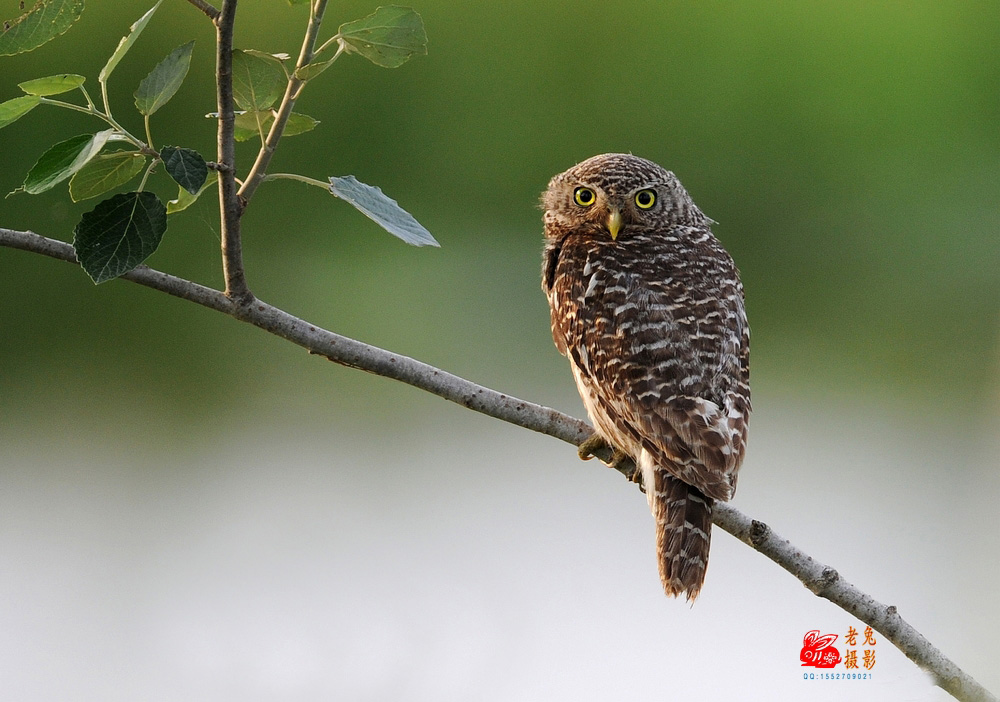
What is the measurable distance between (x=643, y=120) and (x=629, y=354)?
1571mm

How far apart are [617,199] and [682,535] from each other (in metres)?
0.46

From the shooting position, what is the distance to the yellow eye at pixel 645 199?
44.0 inches

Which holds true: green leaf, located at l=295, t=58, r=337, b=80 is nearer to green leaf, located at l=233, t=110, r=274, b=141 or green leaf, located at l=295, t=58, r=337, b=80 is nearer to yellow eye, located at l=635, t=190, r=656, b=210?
green leaf, located at l=233, t=110, r=274, b=141

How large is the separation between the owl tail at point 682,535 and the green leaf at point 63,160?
56 cm

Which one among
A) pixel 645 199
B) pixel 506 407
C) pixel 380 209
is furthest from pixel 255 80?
pixel 645 199

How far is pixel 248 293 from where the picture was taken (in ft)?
2.24

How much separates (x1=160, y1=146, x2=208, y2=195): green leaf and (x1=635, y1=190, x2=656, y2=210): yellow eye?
2.18 ft

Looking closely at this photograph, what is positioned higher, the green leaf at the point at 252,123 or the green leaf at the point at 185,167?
the green leaf at the point at 252,123

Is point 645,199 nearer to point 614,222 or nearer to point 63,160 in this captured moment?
point 614,222

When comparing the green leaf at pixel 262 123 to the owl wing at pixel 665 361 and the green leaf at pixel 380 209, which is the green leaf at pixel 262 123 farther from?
the owl wing at pixel 665 361

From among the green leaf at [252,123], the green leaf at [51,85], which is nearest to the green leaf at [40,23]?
the green leaf at [51,85]

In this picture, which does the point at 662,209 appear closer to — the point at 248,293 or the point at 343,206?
the point at 248,293

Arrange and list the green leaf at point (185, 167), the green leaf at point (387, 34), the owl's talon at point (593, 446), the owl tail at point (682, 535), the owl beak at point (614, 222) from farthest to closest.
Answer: the owl beak at point (614, 222) < the owl's talon at point (593, 446) < the owl tail at point (682, 535) < the green leaf at point (387, 34) < the green leaf at point (185, 167)

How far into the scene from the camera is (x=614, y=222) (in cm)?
107
